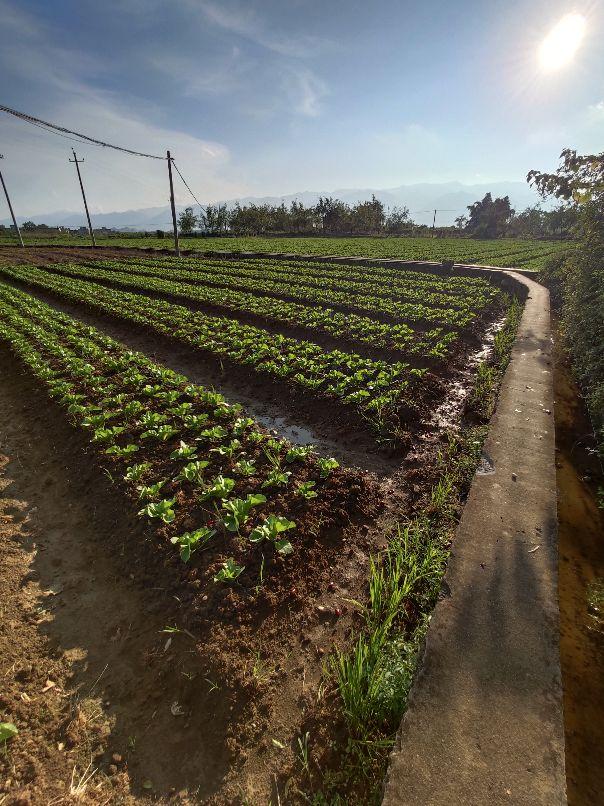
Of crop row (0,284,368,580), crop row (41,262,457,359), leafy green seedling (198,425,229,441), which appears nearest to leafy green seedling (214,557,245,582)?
crop row (0,284,368,580)

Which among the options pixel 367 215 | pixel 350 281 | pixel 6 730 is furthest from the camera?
pixel 367 215

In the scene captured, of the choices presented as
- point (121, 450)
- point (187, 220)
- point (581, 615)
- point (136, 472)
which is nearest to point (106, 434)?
point (121, 450)

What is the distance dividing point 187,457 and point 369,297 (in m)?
13.1

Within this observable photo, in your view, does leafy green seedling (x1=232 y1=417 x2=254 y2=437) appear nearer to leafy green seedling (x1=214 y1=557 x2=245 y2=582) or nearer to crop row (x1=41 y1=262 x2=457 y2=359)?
leafy green seedling (x1=214 y1=557 x2=245 y2=582)

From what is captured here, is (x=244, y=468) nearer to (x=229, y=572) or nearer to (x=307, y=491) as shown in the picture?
(x=307, y=491)

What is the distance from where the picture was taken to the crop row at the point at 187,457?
14.7ft

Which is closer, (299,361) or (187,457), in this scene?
(187,457)

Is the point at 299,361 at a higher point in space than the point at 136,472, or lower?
higher

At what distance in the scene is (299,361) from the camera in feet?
30.3

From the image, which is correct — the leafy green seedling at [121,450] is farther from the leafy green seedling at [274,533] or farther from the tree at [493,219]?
the tree at [493,219]

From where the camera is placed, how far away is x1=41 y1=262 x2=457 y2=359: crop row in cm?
1085

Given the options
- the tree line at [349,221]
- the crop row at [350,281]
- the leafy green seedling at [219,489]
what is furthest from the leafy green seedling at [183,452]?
the tree line at [349,221]

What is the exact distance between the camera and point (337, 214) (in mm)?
83000

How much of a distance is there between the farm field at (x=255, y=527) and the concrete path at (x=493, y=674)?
0.82 feet
